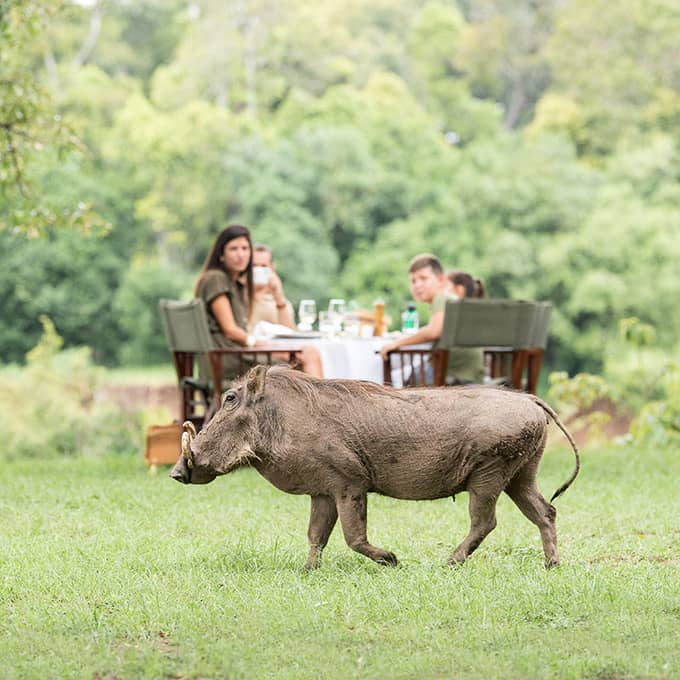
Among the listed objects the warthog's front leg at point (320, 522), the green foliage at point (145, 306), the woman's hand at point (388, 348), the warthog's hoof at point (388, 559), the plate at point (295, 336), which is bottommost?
the green foliage at point (145, 306)

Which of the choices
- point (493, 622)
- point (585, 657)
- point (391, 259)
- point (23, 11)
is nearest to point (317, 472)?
point (493, 622)

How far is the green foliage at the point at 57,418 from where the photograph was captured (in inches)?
583

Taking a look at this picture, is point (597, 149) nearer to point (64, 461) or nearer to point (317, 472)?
point (64, 461)

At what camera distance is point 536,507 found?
5.57 meters

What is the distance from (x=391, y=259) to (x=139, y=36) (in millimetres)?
16928

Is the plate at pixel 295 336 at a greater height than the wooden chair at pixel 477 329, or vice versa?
the wooden chair at pixel 477 329

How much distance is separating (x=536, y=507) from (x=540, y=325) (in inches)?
181

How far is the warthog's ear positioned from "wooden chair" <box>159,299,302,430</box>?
3.63m

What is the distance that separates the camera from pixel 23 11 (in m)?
11.4

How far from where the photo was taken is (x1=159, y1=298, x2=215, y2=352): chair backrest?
359 inches

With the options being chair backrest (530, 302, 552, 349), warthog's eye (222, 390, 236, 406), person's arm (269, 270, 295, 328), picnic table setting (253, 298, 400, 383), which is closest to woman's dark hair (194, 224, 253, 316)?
picnic table setting (253, 298, 400, 383)

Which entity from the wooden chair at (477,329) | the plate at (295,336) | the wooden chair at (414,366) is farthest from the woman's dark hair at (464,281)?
the plate at (295,336)

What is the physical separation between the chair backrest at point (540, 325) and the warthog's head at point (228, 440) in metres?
4.65

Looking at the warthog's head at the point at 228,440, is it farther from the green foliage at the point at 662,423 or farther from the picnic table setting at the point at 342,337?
the green foliage at the point at 662,423
